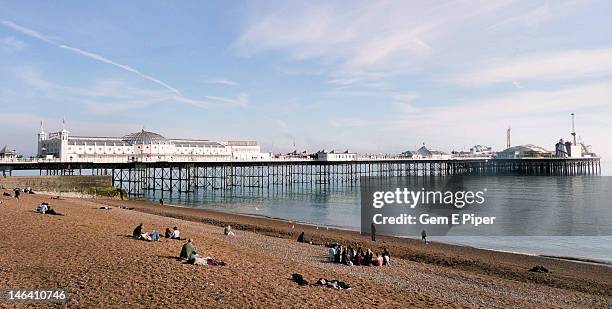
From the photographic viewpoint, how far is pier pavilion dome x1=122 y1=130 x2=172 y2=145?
70706 millimetres

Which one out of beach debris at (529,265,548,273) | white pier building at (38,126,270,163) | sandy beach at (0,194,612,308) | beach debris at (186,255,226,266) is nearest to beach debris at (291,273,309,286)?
sandy beach at (0,194,612,308)

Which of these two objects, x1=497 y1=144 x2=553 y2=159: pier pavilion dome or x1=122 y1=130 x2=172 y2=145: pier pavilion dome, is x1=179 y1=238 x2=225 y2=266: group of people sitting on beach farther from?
x1=497 y1=144 x2=553 y2=159: pier pavilion dome

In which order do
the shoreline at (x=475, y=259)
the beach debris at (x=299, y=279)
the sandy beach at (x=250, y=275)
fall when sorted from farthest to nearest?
the shoreline at (x=475, y=259) → the beach debris at (x=299, y=279) → the sandy beach at (x=250, y=275)

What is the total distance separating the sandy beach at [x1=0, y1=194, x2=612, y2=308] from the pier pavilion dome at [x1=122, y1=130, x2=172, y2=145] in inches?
2047

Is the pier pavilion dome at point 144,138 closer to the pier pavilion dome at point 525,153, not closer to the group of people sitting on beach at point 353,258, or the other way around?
the group of people sitting on beach at point 353,258

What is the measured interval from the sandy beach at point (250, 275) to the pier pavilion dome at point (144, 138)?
5200cm

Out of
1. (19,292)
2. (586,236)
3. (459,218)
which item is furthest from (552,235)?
(19,292)

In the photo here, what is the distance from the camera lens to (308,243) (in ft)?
72.0

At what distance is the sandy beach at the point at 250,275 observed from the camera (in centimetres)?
981

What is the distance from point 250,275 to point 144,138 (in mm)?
65367

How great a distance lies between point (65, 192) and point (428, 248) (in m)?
35.8

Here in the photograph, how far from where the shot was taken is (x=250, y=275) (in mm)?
12070

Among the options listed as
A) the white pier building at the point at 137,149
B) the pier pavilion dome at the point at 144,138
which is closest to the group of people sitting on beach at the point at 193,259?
the white pier building at the point at 137,149

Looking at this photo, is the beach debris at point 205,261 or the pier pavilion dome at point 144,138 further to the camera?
the pier pavilion dome at point 144,138
